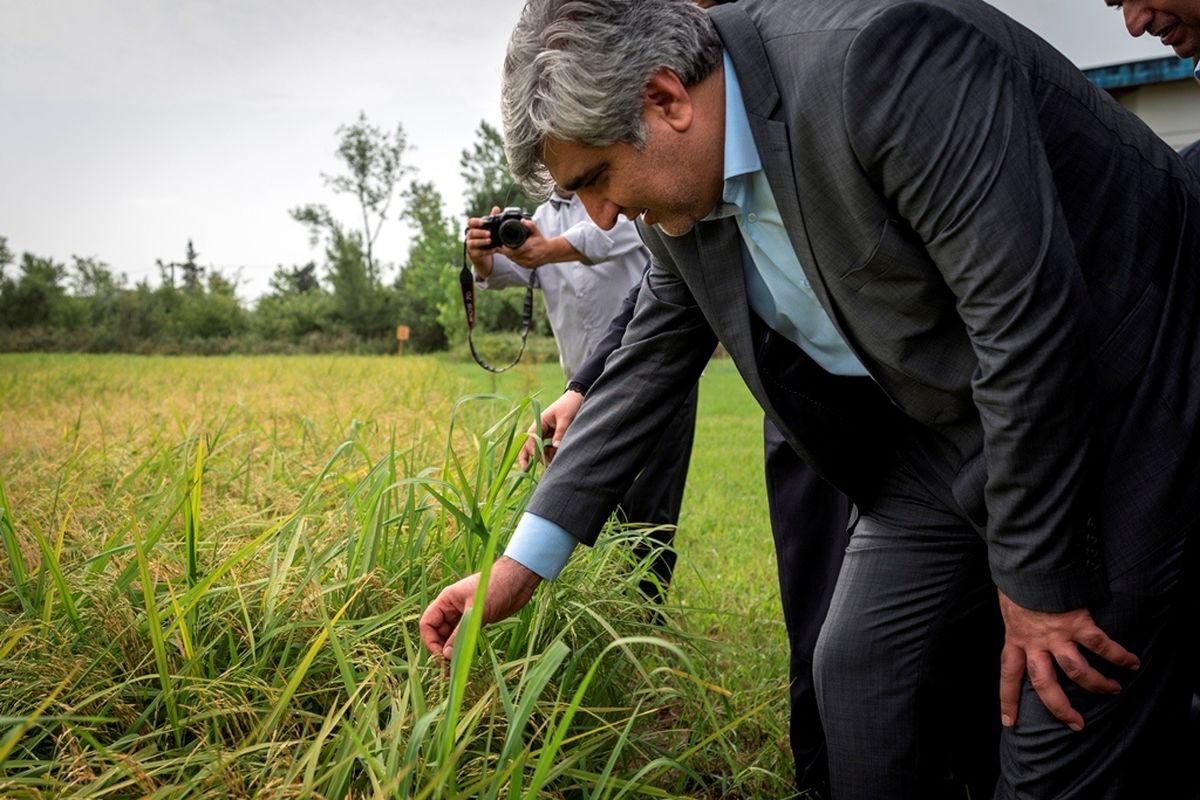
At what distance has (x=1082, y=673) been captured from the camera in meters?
1.46

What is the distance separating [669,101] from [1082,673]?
96 cm

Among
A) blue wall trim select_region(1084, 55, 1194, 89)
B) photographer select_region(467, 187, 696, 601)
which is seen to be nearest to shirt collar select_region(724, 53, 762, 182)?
photographer select_region(467, 187, 696, 601)

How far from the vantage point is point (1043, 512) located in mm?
1410

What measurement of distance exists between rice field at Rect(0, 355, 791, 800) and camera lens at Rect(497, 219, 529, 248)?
83cm

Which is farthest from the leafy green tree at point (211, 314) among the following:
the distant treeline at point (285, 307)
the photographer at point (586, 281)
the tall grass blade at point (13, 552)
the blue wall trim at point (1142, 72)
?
the tall grass blade at point (13, 552)

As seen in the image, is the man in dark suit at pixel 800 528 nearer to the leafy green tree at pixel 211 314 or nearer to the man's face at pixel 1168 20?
the man's face at pixel 1168 20

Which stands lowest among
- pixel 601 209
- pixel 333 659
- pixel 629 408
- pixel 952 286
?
pixel 333 659

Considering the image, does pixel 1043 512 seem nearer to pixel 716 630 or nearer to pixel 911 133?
pixel 911 133

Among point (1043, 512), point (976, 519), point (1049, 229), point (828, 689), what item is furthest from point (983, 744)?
point (1049, 229)

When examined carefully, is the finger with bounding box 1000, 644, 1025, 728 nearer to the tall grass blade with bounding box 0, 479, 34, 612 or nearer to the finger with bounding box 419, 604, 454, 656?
the finger with bounding box 419, 604, 454, 656

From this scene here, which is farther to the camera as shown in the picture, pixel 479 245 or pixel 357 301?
pixel 357 301

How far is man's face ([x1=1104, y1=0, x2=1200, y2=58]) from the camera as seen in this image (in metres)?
2.13

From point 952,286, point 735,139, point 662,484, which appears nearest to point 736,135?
point 735,139

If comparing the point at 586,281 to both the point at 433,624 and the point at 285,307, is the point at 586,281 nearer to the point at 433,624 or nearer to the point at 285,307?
the point at 433,624
